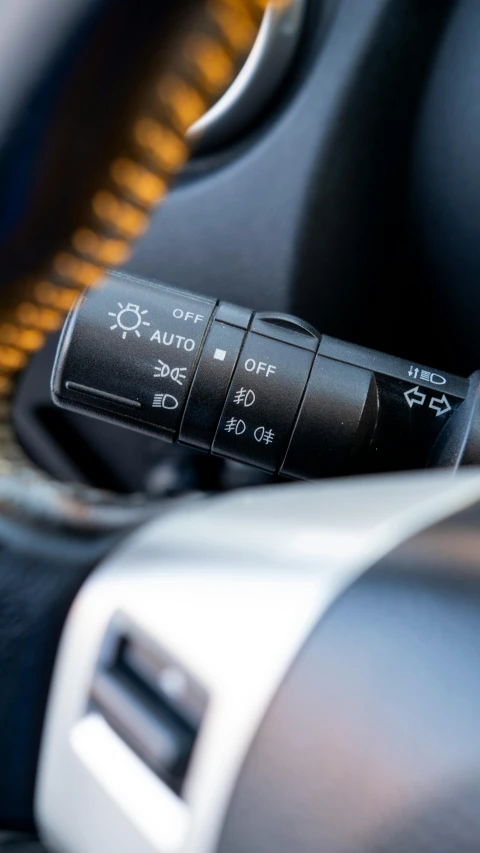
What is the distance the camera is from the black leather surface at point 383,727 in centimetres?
31

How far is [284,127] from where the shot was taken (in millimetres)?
621

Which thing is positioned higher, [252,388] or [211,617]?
[252,388]

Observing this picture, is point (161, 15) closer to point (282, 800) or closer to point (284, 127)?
point (282, 800)

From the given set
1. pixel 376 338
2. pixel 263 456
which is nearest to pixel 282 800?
pixel 263 456

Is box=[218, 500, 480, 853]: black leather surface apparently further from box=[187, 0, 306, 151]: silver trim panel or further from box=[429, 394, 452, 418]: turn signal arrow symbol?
box=[187, 0, 306, 151]: silver trim panel

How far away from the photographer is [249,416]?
46 centimetres

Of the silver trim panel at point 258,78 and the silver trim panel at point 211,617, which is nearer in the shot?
the silver trim panel at point 211,617

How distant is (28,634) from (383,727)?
27cm

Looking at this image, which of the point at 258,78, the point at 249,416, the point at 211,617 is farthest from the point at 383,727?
the point at 258,78

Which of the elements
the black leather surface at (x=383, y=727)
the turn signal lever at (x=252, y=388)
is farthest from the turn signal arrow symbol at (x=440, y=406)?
the black leather surface at (x=383, y=727)

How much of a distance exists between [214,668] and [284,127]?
416 mm

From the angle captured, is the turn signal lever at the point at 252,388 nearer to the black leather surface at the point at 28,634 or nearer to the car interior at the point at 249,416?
the car interior at the point at 249,416

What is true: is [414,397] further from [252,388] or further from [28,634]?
[28,634]

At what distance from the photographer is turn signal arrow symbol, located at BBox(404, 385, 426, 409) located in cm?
47
